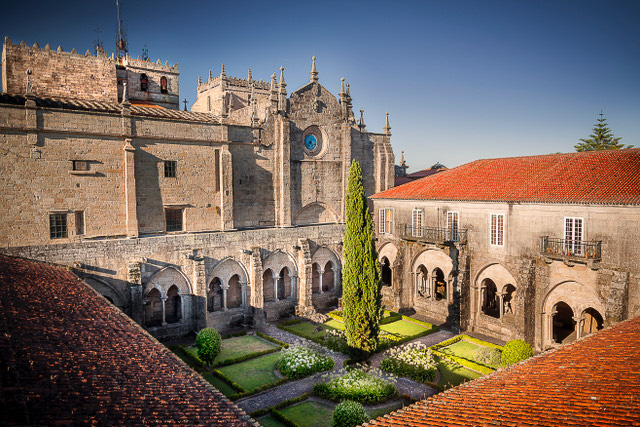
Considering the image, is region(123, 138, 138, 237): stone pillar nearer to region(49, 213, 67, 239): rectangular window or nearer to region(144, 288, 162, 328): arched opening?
region(49, 213, 67, 239): rectangular window

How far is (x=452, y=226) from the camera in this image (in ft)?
96.1

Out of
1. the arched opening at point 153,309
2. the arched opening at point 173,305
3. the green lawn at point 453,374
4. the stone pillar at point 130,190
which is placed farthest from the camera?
the arched opening at point 173,305

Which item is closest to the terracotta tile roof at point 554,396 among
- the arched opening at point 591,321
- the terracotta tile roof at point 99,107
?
the arched opening at point 591,321

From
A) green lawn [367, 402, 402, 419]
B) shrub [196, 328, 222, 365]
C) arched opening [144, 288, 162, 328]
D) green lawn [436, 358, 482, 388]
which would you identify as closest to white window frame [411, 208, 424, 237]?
green lawn [436, 358, 482, 388]

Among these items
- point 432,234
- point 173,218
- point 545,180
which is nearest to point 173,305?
point 173,218

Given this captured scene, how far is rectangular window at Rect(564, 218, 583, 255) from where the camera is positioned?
2276 centimetres

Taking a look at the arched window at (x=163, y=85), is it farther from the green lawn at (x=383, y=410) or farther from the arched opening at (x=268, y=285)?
the green lawn at (x=383, y=410)

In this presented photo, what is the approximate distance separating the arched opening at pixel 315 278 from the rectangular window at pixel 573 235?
690 inches

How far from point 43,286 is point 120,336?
576cm

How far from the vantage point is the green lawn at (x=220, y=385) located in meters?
20.2

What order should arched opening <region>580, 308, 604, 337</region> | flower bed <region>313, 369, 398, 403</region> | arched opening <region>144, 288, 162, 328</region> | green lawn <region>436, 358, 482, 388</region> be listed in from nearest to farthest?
flower bed <region>313, 369, 398, 403</region> < green lawn <region>436, 358, 482, 388</region> < arched opening <region>580, 308, 604, 337</region> < arched opening <region>144, 288, 162, 328</region>

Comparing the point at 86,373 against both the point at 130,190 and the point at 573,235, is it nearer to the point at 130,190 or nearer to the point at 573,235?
the point at 130,190

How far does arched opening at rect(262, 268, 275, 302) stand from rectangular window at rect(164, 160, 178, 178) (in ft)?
30.9

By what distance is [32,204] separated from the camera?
24.3m
